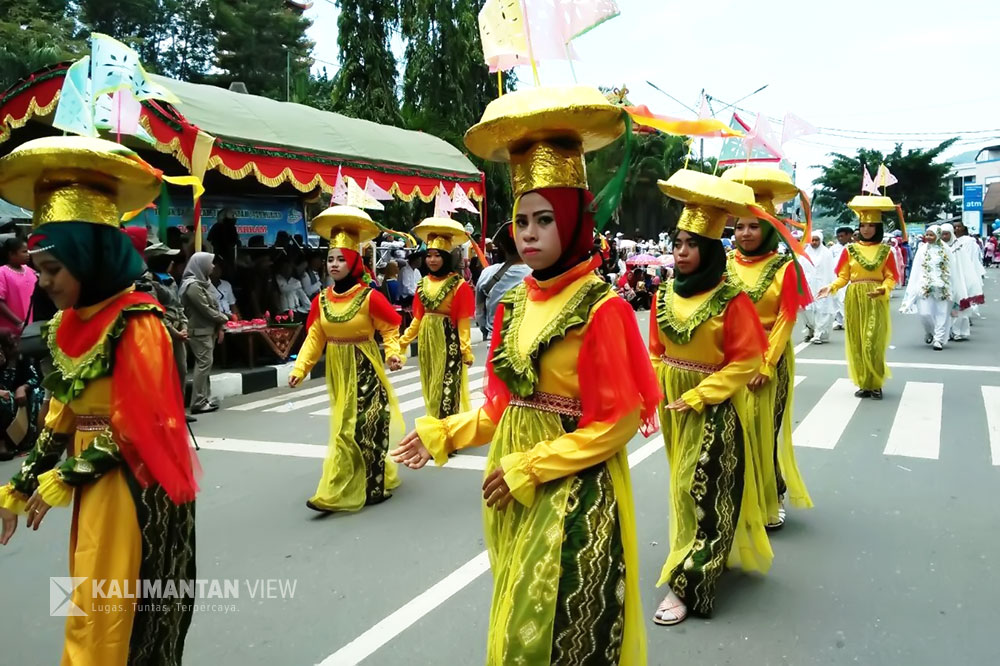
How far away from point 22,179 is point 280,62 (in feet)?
112

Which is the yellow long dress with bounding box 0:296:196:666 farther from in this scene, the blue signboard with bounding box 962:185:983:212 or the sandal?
the blue signboard with bounding box 962:185:983:212

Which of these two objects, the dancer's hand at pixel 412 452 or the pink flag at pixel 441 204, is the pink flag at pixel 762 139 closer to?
the dancer's hand at pixel 412 452

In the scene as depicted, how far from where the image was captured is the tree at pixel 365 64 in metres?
20.9

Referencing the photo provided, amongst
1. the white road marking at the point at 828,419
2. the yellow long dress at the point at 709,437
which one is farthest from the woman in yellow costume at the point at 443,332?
the yellow long dress at the point at 709,437

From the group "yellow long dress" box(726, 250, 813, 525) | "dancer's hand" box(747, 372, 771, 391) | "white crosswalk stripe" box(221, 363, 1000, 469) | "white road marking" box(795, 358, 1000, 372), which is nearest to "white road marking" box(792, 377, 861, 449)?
"white crosswalk stripe" box(221, 363, 1000, 469)

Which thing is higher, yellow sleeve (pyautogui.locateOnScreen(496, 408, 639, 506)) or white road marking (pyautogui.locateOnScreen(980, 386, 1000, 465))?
yellow sleeve (pyautogui.locateOnScreen(496, 408, 639, 506))

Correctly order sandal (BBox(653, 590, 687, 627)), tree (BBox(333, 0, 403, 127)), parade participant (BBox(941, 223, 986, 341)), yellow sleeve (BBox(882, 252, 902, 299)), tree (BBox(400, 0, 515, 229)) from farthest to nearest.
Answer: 1. tree (BBox(400, 0, 515, 229))
2. tree (BBox(333, 0, 403, 127))
3. parade participant (BBox(941, 223, 986, 341))
4. yellow sleeve (BBox(882, 252, 902, 299))
5. sandal (BBox(653, 590, 687, 627))

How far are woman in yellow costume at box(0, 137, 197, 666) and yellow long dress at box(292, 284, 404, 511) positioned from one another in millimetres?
2593

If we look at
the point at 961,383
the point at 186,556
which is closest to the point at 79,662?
the point at 186,556

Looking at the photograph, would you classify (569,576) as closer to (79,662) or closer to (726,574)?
(79,662)

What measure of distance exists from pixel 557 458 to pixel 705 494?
5.32 feet

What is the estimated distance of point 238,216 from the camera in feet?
45.1

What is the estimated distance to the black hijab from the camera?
12.4ft

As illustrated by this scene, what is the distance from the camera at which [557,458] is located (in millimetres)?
2398
